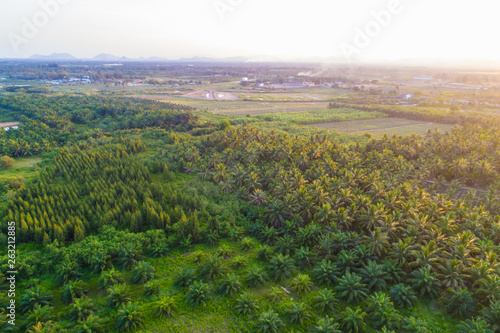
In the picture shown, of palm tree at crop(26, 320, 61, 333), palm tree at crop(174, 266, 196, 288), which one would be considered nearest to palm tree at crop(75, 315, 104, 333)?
palm tree at crop(26, 320, 61, 333)

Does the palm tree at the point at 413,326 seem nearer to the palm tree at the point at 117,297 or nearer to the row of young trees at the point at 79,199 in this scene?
the palm tree at the point at 117,297

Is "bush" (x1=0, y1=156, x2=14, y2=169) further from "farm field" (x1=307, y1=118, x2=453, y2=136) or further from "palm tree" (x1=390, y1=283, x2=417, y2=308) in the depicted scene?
"farm field" (x1=307, y1=118, x2=453, y2=136)

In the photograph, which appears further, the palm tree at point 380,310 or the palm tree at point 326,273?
the palm tree at point 326,273

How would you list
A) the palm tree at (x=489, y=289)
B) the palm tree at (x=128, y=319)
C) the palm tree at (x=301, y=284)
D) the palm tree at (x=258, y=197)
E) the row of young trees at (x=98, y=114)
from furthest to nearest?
1. the row of young trees at (x=98, y=114)
2. the palm tree at (x=258, y=197)
3. the palm tree at (x=301, y=284)
4. the palm tree at (x=489, y=289)
5. the palm tree at (x=128, y=319)

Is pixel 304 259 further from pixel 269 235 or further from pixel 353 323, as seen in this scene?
pixel 353 323

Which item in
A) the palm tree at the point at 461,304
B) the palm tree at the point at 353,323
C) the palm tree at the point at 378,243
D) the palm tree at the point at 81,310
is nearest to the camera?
the palm tree at the point at 353,323

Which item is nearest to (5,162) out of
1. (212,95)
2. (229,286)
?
(229,286)

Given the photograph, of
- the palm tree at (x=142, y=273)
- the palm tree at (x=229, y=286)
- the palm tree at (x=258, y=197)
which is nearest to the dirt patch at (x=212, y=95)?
the palm tree at (x=258, y=197)

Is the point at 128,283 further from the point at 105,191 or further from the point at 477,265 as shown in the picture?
the point at 477,265
